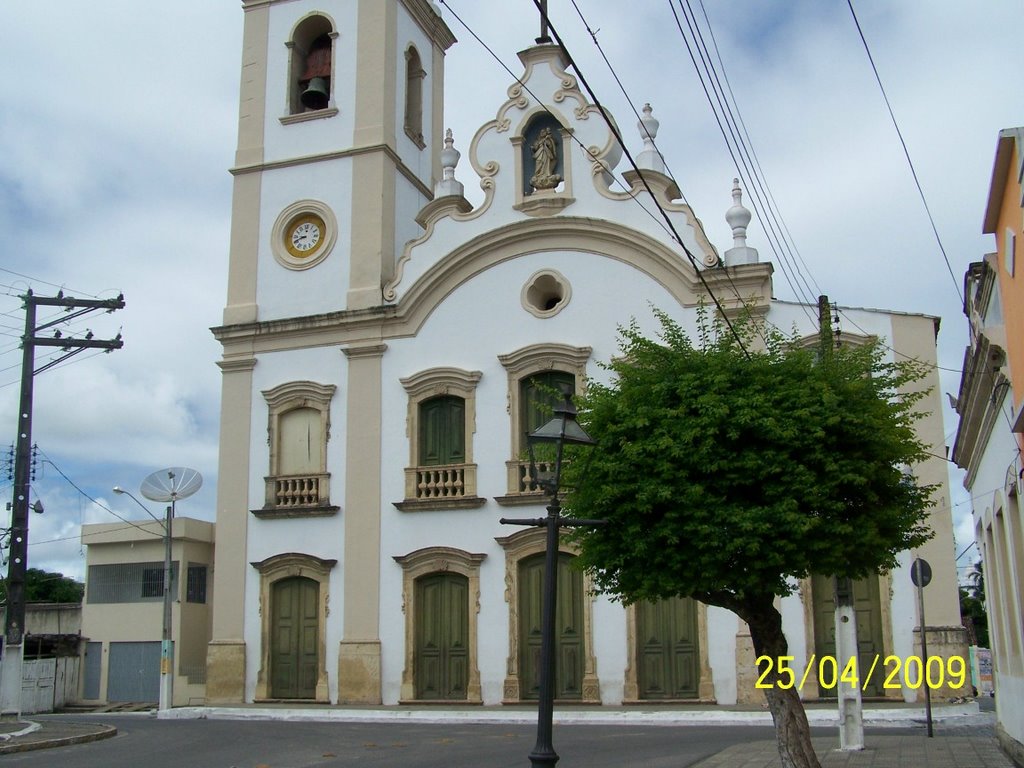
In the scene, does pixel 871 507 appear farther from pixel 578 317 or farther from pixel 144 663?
pixel 144 663

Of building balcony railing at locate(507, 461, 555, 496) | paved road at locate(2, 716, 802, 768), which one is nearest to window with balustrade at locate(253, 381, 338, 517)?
building balcony railing at locate(507, 461, 555, 496)

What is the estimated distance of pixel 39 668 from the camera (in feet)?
91.0

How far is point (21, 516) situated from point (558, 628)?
10.7 metres

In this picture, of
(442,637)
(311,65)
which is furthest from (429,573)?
(311,65)

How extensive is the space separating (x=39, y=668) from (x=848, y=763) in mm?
21436

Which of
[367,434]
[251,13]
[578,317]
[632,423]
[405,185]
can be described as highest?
[251,13]

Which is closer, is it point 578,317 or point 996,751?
point 996,751

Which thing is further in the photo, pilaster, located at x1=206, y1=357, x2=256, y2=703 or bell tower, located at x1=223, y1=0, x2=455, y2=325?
bell tower, located at x1=223, y1=0, x2=455, y2=325

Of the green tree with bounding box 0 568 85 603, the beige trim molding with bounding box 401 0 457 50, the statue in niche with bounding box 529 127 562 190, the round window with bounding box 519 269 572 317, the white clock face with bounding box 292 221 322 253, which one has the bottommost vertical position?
the green tree with bounding box 0 568 85 603

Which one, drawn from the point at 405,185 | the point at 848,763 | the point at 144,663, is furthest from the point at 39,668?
the point at 848,763

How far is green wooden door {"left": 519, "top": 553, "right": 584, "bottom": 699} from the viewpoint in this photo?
20.2 m

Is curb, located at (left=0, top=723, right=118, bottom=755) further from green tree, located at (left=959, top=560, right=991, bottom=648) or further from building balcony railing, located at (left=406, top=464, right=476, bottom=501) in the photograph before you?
green tree, located at (left=959, top=560, right=991, bottom=648)

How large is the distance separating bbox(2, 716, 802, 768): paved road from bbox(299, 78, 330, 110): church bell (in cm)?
1289

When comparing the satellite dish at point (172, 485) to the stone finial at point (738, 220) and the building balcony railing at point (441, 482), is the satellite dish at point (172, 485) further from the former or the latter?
the stone finial at point (738, 220)
